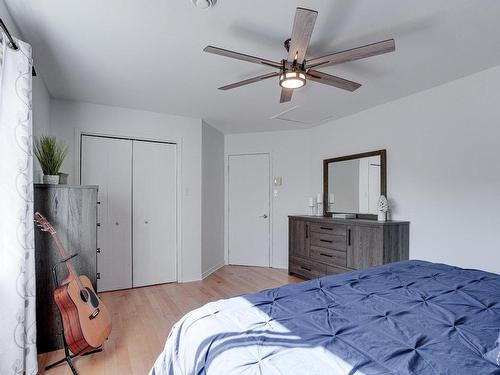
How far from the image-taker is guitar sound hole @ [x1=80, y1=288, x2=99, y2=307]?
2049 millimetres

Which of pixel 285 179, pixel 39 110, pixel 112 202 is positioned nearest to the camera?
pixel 39 110

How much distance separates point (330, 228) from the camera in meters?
3.66

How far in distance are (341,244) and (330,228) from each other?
10.0 inches

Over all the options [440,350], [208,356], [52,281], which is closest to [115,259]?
[52,281]

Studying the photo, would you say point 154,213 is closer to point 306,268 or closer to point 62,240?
point 62,240

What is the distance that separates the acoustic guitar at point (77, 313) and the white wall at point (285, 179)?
3.09 meters

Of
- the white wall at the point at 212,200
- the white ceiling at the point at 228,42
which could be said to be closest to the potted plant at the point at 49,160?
the white ceiling at the point at 228,42

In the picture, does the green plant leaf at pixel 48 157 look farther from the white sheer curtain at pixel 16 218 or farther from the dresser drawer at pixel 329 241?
the dresser drawer at pixel 329 241

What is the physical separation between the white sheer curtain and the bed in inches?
40.6

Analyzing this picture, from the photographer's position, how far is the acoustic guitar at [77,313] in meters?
1.93

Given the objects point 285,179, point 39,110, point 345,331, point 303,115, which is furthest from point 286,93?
point 285,179

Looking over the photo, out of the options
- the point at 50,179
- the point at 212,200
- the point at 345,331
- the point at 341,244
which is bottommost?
the point at 341,244

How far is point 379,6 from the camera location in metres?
1.69

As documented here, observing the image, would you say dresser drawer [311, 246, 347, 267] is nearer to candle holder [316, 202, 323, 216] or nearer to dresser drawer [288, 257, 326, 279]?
dresser drawer [288, 257, 326, 279]
